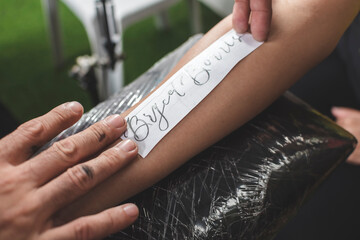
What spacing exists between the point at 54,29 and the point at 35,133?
164 centimetres

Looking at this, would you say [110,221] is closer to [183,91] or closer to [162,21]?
[183,91]

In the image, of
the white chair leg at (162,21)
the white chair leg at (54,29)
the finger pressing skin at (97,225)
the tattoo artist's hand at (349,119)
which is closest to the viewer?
the finger pressing skin at (97,225)

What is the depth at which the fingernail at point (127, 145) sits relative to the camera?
1.94 ft

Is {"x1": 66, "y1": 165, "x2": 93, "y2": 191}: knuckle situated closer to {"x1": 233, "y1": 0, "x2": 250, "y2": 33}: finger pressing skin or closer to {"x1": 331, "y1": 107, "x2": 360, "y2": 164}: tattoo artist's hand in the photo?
{"x1": 233, "y1": 0, "x2": 250, "y2": 33}: finger pressing skin

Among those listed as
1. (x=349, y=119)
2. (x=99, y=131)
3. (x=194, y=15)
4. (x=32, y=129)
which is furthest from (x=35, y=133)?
(x=194, y=15)

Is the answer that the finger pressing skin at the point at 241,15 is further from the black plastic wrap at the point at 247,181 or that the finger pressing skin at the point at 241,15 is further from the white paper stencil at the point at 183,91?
the black plastic wrap at the point at 247,181

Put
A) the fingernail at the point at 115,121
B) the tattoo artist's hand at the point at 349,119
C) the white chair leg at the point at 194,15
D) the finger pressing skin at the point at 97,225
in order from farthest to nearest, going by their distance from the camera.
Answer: the white chair leg at the point at 194,15 → the tattoo artist's hand at the point at 349,119 → the fingernail at the point at 115,121 → the finger pressing skin at the point at 97,225

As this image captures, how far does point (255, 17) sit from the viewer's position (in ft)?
2.21

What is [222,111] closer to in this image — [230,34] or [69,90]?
[230,34]

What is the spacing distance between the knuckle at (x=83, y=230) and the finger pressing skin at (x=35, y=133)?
0.55ft

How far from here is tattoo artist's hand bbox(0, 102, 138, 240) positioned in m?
0.52

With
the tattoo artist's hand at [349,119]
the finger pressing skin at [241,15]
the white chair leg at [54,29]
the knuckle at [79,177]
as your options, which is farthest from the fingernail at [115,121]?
the white chair leg at [54,29]

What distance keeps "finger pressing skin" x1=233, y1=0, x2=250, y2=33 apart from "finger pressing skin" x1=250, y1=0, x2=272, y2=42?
2cm

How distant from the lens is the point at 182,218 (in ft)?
1.90
